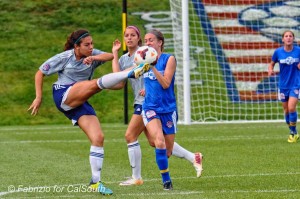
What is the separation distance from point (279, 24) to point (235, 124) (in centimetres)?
760

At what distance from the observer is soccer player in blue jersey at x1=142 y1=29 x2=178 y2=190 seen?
402 inches

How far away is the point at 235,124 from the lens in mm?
22906

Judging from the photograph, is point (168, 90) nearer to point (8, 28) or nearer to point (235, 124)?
point (235, 124)

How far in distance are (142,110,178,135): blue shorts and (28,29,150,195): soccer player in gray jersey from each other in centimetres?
55

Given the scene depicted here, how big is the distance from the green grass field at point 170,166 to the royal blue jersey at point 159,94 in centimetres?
92

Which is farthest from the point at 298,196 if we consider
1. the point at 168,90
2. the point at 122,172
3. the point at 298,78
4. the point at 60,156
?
the point at 298,78

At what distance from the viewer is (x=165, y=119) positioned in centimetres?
1045

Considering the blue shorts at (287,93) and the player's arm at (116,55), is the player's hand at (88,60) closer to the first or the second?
the player's arm at (116,55)

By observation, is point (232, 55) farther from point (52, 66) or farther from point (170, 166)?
point (52, 66)

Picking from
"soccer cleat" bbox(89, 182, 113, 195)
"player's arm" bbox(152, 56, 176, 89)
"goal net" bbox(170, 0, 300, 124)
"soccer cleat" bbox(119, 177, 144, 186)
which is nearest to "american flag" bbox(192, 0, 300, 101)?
"goal net" bbox(170, 0, 300, 124)

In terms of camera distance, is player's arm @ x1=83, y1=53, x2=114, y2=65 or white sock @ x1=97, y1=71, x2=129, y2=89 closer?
white sock @ x1=97, y1=71, x2=129, y2=89

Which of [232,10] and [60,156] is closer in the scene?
[60,156]

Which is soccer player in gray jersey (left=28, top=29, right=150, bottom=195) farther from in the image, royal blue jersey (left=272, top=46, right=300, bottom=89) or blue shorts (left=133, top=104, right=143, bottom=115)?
royal blue jersey (left=272, top=46, right=300, bottom=89)

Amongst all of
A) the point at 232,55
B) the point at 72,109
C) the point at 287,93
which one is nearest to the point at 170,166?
the point at 72,109
